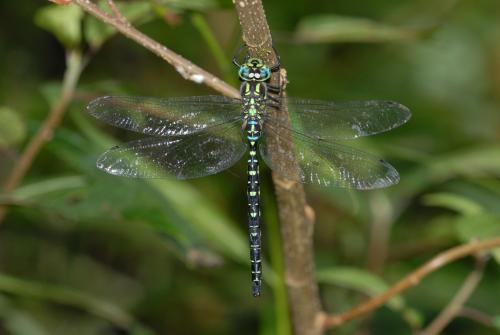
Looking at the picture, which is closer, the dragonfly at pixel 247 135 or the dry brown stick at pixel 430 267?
the dry brown stick at pixel 430 267

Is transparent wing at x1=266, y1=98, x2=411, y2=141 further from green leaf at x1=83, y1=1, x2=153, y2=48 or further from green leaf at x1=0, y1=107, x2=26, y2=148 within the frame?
green leaf at x1=0, y1=107, x2=26, y2=148

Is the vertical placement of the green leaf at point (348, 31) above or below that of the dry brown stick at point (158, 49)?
above

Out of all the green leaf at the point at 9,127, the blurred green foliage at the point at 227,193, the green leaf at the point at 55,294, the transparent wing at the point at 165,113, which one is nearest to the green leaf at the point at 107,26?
the blurred green foliage at the point at 227,193

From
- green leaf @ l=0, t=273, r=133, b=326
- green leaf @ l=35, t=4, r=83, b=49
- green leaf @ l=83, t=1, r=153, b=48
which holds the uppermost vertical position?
green leaf @ l=83, t=1, r=153, b=48

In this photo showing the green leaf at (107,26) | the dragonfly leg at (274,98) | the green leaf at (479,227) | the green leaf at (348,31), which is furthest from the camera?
the green leaf at (348,31)

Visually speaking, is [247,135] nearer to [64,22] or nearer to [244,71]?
[244,71]

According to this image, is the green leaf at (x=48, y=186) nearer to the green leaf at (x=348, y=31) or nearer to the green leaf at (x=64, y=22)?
the green leaf at (x=64, y=22)

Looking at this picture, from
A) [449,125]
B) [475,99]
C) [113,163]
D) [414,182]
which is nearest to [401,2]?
[475,99]

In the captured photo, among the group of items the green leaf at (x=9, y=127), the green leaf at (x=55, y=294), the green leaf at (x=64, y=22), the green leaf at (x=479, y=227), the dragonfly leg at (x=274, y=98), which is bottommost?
the green leaf at (x=479, y=227)

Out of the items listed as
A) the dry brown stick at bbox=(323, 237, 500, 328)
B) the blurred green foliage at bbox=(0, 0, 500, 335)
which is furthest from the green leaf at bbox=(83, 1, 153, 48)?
the dry brown stick at bbox=(323, 237, 500, 328)
